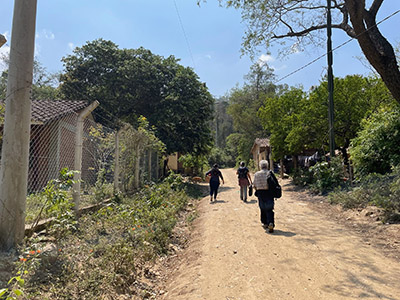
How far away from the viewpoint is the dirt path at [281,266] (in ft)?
11.7

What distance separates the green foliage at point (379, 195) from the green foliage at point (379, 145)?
0.59m

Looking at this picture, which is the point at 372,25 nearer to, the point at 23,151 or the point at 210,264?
the point at 210,264

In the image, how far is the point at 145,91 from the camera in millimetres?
18766

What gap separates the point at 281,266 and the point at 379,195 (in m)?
4.61

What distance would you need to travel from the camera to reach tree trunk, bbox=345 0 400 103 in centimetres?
797

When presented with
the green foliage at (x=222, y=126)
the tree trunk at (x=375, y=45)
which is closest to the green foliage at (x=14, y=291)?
the tree trunk at (x=375, y=45)

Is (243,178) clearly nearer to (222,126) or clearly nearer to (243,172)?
(243,172)

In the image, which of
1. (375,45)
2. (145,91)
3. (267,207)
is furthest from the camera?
(145,91)

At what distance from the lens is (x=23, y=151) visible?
377 cm

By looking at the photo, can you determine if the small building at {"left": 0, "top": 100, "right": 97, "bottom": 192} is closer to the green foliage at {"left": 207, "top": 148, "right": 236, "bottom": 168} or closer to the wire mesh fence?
the wire mesh fence

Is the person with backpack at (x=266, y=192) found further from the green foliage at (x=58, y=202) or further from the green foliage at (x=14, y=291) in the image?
the green foliage at (x=14, y=291)

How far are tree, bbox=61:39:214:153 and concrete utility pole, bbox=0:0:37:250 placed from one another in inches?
528

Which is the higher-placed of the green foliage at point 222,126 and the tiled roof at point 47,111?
the green foliage at point 222,126

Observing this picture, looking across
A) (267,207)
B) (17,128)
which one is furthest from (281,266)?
(17,128)
